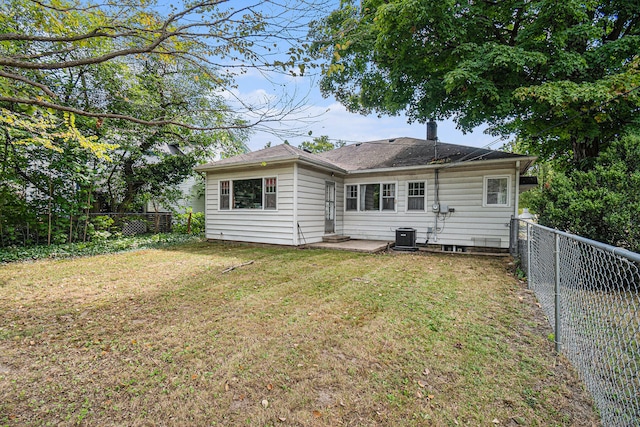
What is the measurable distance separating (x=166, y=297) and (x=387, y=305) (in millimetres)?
3373

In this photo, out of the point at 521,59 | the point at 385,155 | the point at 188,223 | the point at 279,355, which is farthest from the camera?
the point at 188,223

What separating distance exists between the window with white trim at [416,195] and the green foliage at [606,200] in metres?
3.79

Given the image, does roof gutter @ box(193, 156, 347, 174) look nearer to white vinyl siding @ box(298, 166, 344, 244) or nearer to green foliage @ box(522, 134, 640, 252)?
white vinyl siding @ box(298, 166, 344, 244)

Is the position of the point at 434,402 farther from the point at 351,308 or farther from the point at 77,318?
the point at 77,318

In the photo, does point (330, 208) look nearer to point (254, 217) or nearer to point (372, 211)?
point (372, 211)

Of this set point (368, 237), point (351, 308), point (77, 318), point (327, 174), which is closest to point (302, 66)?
point (351, 308)

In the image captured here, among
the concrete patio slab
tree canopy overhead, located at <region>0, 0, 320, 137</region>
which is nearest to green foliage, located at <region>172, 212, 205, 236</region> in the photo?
the concrete patio slab

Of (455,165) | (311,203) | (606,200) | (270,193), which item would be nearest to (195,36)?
(270,193)

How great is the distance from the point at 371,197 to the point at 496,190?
156 inches

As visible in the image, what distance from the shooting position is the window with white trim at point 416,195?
9.51m

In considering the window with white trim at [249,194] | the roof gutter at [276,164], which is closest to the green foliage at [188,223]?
the window with white trim at [249,194]

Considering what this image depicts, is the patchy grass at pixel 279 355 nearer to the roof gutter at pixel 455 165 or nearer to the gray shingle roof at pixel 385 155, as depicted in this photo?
the roof gutter at pixel 455 165

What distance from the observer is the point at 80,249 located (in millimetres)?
8219

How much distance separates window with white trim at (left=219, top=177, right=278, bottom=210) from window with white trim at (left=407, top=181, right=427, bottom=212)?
14.9ft
